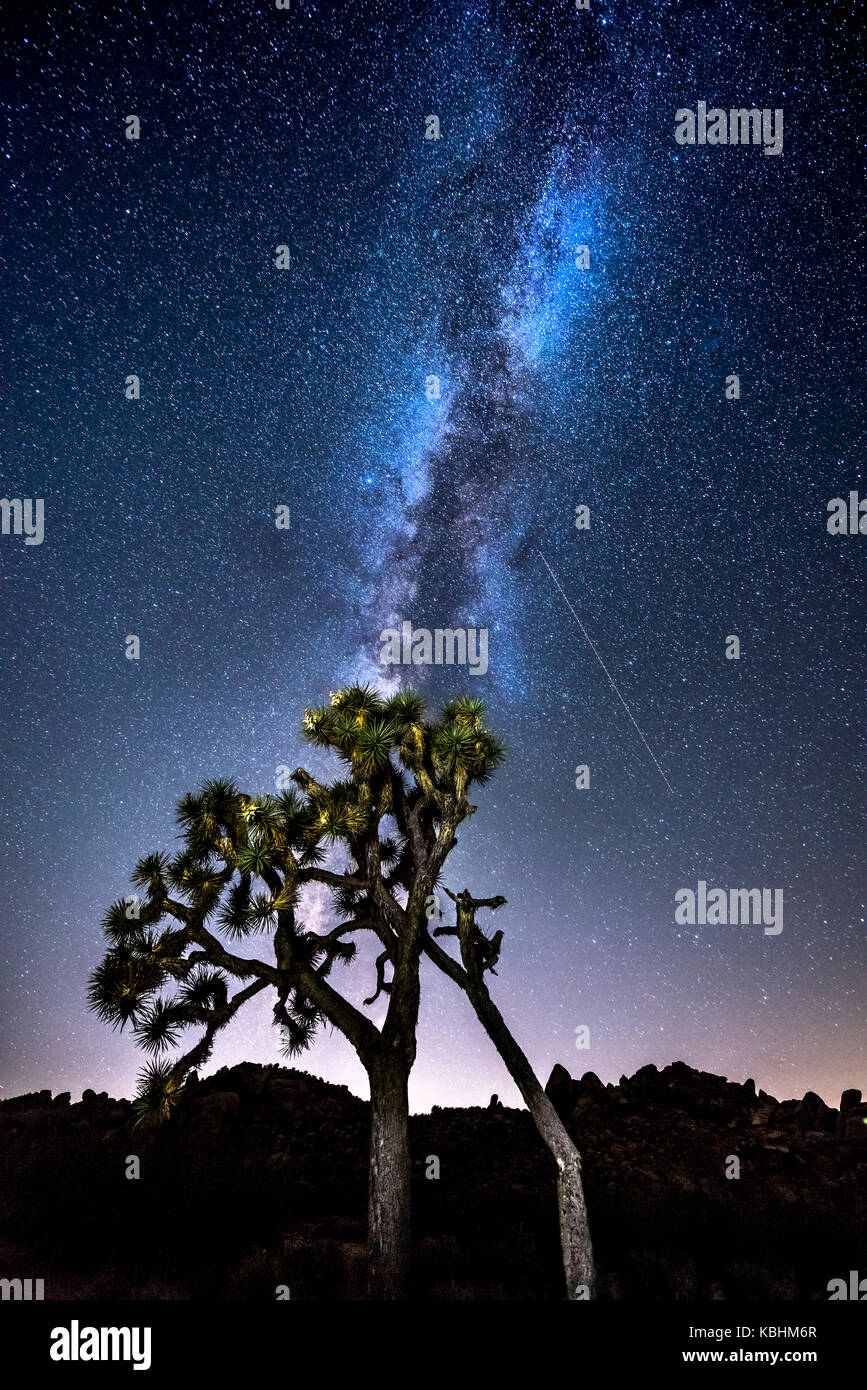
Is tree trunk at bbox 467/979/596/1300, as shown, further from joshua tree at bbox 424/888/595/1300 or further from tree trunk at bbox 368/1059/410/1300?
tree trunk at bbox 368/1059/410/1300

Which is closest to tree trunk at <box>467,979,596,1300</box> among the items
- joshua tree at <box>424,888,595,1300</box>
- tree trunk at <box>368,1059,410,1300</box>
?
joshua tree at <box>424,888,595,1300</box>

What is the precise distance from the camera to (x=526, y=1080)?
42.5 ft

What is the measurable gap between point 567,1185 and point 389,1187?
105 inches

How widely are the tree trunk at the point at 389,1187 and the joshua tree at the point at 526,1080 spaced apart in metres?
1.69

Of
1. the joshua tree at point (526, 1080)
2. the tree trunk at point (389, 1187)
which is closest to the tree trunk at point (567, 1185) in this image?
the joshua tree at point (526, 1080)

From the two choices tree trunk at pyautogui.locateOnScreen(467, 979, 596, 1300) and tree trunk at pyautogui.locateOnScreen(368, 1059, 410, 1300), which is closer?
tree trunk at pyautogui.locateOnScreen(467, 979, 596, 1300)

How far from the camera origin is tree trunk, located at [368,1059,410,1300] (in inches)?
474

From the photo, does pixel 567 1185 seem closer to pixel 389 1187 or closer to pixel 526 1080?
pixel 526 1080

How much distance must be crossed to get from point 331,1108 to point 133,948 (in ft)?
47.9

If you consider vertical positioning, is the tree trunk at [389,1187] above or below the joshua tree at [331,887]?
below

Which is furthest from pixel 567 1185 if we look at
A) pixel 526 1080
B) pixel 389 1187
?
pixel 389 1187

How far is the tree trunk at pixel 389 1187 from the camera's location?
12031mm

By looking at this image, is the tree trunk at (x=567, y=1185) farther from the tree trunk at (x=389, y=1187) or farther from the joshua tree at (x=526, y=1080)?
the tree trunk at (x=389, y=1187)

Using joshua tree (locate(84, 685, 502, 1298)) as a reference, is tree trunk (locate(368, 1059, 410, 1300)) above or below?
below
